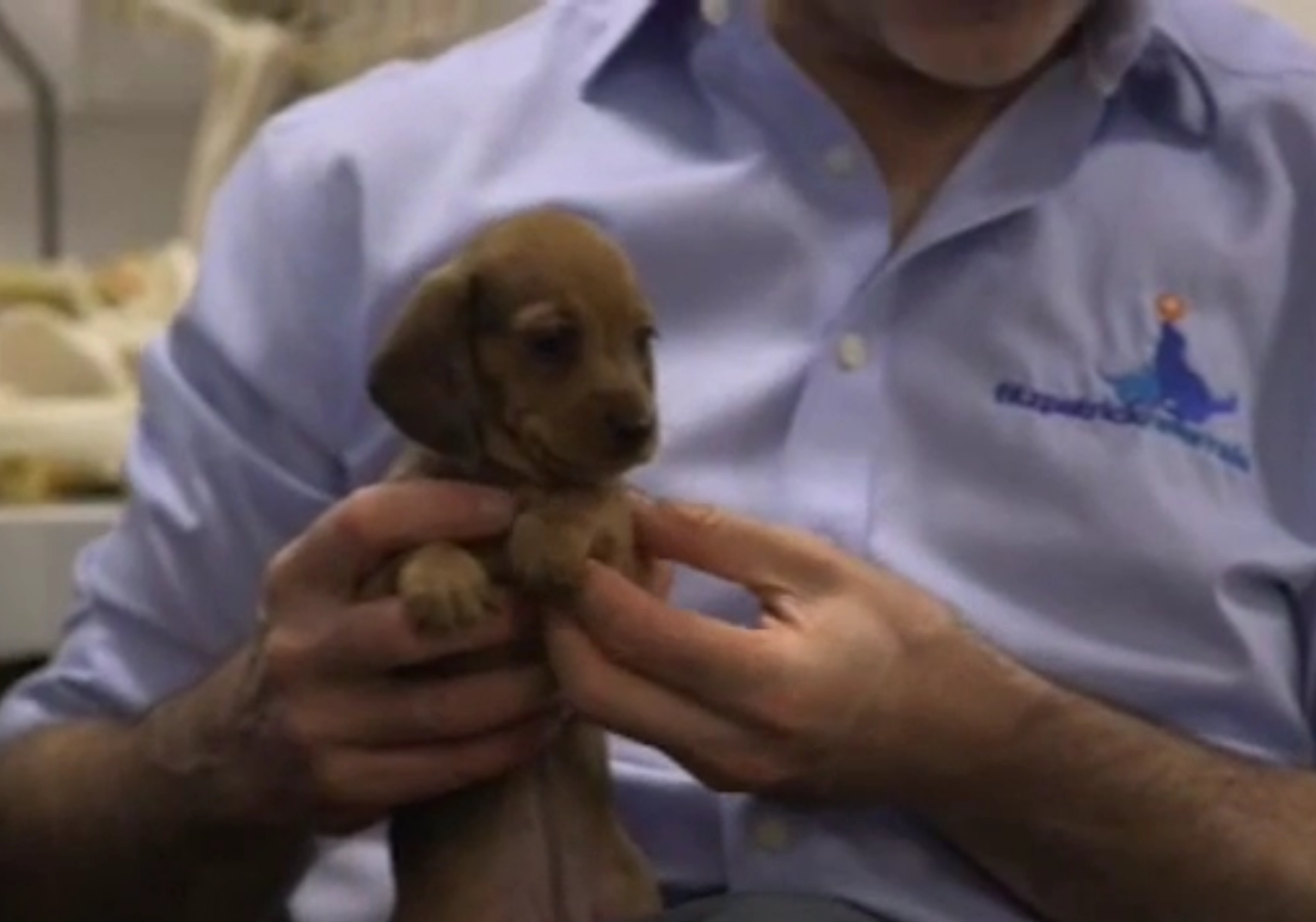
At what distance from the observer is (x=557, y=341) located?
2.80 feet

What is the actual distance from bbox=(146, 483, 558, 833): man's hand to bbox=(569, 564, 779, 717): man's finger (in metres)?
0.03

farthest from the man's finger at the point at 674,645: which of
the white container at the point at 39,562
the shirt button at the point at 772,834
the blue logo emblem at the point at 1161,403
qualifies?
the white container at the point at 39,562

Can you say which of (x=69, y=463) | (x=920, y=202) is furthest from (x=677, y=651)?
(x=69, y=463)

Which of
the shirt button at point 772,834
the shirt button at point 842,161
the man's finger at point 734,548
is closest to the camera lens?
the man's finger at point 734,548

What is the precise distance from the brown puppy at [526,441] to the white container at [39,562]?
0.54 metres

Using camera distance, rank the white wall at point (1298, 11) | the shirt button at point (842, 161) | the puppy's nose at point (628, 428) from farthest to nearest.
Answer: the white wall at point (1298, 11), the shirt button at point (842, 161), the puppy's nose at point (628, 428)

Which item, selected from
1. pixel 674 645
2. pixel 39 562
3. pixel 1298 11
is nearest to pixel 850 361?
pixel 674 645

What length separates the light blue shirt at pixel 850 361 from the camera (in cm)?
110

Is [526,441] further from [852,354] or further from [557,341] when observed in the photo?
[852,354]

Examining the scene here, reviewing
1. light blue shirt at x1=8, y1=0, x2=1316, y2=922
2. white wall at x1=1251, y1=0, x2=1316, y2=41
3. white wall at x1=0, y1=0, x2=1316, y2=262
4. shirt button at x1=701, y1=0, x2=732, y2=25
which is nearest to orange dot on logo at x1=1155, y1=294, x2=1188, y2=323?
light blue shirt at x1=8, y1=0, x2=1316, y2=922

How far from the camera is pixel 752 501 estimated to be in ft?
3.67

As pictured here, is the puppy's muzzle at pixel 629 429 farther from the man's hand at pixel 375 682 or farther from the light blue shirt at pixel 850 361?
the light blue shirt at pixel 850 361

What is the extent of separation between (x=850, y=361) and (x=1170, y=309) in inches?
5.6

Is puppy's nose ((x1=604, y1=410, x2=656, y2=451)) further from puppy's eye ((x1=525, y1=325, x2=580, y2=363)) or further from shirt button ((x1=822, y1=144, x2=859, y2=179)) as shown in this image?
shirt button ((x1=822, y1=144, x2=859, y2=179))
